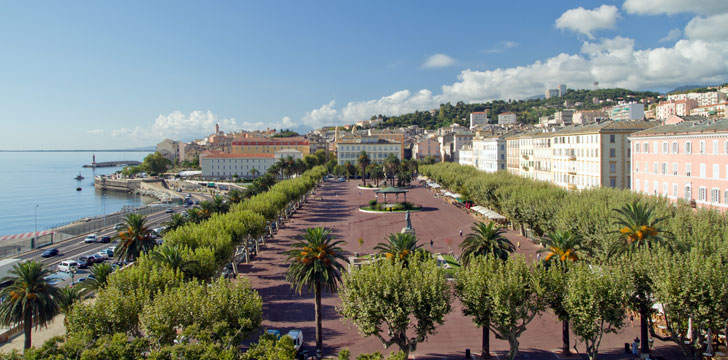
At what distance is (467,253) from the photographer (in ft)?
82.8

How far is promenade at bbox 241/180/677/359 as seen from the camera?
72.6 ft

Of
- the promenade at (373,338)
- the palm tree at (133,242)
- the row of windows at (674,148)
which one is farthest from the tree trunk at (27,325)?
the row of windows at (674,148)

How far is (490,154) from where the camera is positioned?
97.6 meters

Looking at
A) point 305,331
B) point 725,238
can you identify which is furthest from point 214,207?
point 725,238

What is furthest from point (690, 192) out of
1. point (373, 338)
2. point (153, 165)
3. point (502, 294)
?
point (153, 165)

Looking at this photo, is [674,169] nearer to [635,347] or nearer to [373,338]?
[635,347]

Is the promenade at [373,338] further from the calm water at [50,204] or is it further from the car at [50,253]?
the calm water at [50,204]

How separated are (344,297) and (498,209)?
41017 millimetres

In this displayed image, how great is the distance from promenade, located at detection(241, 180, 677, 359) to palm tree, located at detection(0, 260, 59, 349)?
1026 centimetres

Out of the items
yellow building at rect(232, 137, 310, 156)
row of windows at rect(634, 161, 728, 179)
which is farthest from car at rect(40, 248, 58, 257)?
yellow building at rect(232, 137, 310, 156)

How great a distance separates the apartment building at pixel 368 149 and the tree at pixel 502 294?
12823 centimetres

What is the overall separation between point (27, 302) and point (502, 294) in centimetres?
2096

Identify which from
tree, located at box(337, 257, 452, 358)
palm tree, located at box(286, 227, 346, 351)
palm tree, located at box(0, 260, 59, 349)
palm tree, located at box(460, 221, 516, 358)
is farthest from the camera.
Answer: palm tree, located at box(460, 221, 516, 358)

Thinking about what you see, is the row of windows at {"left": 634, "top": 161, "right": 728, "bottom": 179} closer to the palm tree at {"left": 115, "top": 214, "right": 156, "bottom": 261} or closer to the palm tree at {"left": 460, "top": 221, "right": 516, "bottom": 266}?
the palm tree at {"left": 460, "top": 221, "right": 516, "bottom": 266}
